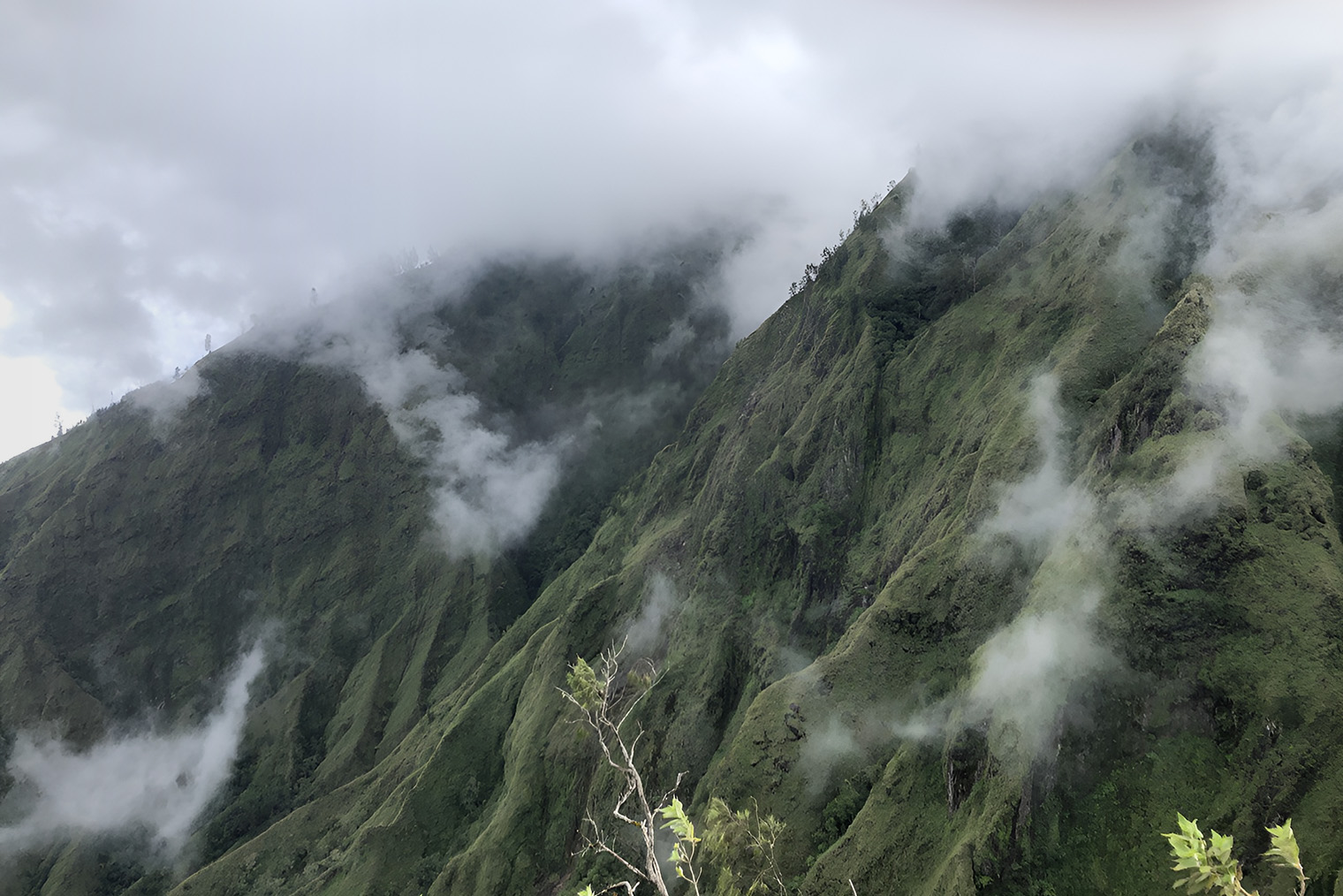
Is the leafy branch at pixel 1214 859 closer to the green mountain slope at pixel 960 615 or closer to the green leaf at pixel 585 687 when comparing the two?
the green leaf at pixel 585 687

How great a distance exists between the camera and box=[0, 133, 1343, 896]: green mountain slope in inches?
1962

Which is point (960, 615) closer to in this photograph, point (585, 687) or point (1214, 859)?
point (585, 687)

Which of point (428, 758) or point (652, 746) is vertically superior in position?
point (428, 758)

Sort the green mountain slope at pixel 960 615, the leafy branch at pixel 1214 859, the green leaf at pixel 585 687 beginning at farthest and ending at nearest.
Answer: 1. the green mountain slope at pixel 960 615
2. the green leaf at pixel 585 687
3. the leafy branch at pixel 1214 859

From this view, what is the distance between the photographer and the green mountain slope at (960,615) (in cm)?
4984

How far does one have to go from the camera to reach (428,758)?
151m

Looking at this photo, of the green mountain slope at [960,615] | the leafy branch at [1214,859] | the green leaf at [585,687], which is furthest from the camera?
the green mountain slope at [960,615]

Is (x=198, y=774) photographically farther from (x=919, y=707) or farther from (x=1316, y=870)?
(x=1316, y=870)

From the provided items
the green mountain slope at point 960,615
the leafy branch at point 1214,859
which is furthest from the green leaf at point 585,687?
the leafy branch at point 1214,859

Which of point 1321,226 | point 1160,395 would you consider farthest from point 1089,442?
point 1321,226

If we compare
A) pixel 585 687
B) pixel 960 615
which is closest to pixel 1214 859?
pixel 585 687

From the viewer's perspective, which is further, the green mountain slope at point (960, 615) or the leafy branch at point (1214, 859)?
the green mountain slope at point (960, 615)

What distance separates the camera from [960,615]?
7194 cm

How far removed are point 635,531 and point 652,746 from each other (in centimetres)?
6983
